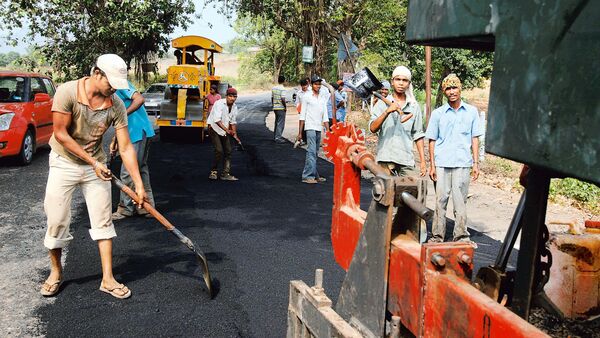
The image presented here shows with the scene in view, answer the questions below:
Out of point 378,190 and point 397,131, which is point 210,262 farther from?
point 378,190

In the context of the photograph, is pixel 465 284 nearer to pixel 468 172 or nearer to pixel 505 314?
pixel 505 314

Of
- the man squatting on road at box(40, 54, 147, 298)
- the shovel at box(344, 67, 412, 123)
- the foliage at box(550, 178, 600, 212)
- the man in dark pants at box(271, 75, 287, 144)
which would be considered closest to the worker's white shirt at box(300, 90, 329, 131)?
the foliage at box(550, 178, 600, 212)

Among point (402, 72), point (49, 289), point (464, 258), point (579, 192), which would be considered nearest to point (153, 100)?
point (579, 192)

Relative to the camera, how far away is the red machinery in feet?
5.13

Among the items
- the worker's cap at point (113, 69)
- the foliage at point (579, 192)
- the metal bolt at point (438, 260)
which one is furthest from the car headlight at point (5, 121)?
the metal bolt at point (438, 260)

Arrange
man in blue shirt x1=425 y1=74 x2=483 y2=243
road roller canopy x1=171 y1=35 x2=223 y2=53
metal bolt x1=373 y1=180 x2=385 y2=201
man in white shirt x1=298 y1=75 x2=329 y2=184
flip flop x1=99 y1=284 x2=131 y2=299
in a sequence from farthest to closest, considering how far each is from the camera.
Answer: road roller canopy x1=171 y1=35 x2=223 y2=53 → man in white shirt x1=298 y1=75 x2=329 y2=184 → man in blue shirt x1=425 y1=74 x2=483 y2=243 → flip flop x1=99 y1=284 x2=131 y2=299 → metal bolt x1=373 y1=180 x2=385 y2=201

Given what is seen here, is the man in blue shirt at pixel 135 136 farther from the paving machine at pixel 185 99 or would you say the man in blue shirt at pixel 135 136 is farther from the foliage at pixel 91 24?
the foliage at pixel 91 24

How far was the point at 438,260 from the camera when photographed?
1667 millimetres

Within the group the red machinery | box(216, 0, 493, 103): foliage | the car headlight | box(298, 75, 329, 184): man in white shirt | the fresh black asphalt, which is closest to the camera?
the red machinery

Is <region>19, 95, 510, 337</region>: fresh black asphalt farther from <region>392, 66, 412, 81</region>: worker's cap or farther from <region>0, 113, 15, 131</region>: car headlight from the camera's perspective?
<region>0, 113, 15, 131</region>: car headlight

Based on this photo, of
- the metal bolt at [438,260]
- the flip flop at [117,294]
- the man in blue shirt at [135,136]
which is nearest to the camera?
the metal bolt at [438,260]

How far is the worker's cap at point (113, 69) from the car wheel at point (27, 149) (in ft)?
22.2

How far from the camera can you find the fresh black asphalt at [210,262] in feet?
13.2

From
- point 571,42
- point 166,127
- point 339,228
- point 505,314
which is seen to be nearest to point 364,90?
point 339,228
